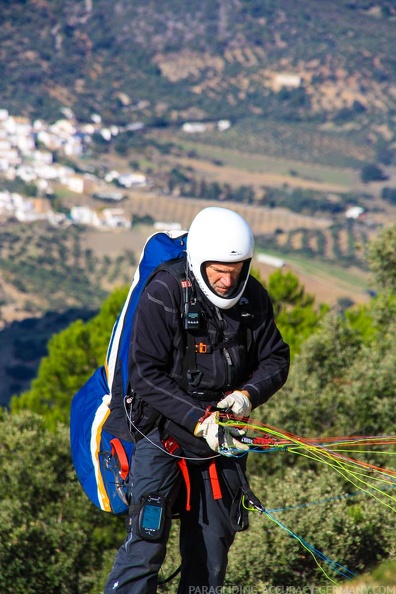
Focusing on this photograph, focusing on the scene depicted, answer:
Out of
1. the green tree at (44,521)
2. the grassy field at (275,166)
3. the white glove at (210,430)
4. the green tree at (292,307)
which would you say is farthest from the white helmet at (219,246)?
the grassy field at (275,166)

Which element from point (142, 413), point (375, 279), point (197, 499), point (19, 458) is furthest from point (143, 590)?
point (375, 279)

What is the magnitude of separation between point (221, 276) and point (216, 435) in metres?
0.84

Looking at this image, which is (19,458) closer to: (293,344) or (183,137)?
(293,344)

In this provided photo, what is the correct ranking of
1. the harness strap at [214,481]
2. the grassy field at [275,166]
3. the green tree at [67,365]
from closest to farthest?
the harness strap at [214,481], the green tree at [67,365], the grassy field at [275,166]

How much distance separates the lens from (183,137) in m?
189

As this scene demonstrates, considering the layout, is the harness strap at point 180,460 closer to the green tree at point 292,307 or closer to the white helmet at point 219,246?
the white helmet at point 219,246

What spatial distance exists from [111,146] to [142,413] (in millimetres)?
182300

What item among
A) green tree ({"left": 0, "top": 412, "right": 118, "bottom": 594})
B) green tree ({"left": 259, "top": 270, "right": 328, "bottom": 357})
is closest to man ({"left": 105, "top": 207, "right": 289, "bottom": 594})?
green tree ({"left": 0, "top": 412, "right": 118, "bottom": 594})

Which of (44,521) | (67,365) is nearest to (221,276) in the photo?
(44,521)

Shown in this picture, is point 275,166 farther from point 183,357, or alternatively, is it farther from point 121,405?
point 183,357

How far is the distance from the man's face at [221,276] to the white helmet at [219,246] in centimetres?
2

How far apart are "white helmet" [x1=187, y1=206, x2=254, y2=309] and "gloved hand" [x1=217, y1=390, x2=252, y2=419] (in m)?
0.48

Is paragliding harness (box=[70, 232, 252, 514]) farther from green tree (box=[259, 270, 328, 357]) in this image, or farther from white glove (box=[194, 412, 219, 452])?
green tree (box=[259, 270, 328, 357])

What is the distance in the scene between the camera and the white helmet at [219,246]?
4.52 meters
